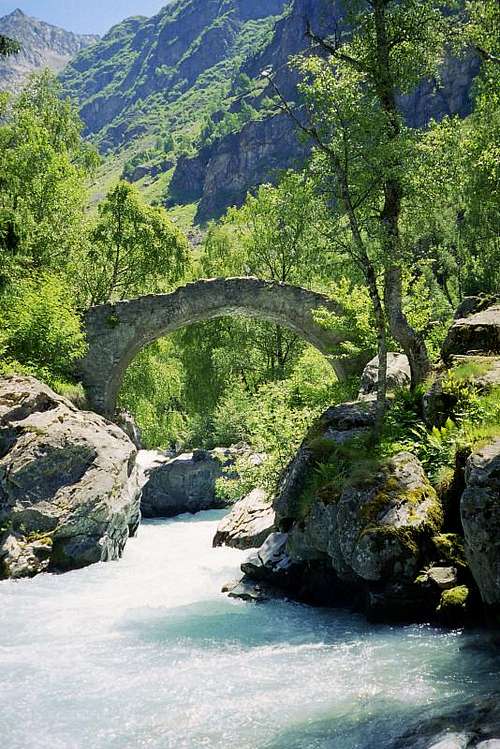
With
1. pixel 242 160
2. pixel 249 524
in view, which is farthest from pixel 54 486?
pixel 242 160

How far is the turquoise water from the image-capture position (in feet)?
19.4

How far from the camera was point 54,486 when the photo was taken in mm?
13930

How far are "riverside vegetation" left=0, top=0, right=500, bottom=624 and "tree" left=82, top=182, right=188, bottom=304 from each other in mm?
64

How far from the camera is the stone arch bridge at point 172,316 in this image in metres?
22.3

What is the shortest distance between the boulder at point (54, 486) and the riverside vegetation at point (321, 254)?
1.80 metres

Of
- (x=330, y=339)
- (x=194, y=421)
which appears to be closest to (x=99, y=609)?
(x=330, y=339)

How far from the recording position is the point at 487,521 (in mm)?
7488

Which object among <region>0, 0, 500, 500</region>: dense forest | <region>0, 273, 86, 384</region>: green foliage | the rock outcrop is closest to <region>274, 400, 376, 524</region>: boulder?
<region>0, 0, 500, 500</region>: dense forest

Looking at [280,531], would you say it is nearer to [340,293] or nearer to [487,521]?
[487,521]

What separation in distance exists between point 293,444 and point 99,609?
6354 mm

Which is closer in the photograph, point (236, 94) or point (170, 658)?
point (170, 658)

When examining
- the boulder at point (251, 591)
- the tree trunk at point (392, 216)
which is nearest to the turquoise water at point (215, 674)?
the boulder at point (251, 591)

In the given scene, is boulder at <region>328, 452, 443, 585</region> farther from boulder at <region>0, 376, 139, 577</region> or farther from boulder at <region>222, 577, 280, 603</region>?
boulder at <region>0, 376, 139, 577</region>

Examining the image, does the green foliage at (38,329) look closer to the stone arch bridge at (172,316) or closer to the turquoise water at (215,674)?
the stone arch bridge at (172,316)
